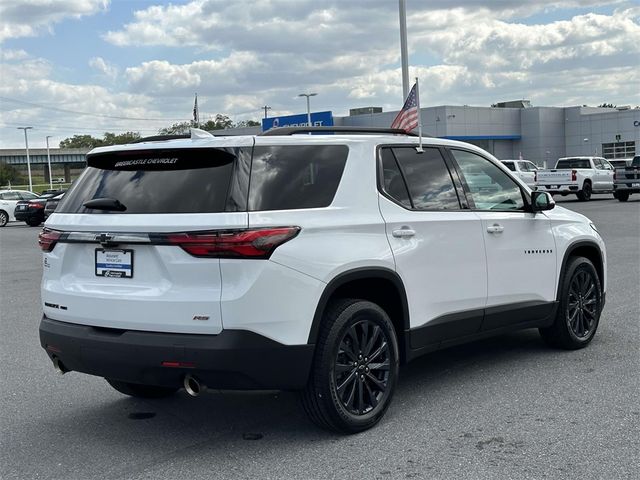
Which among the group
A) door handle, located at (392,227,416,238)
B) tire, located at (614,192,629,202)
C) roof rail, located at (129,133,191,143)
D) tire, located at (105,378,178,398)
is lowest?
tire, located at (614,192,629,202)

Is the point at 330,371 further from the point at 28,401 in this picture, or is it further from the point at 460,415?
the point at 28,401

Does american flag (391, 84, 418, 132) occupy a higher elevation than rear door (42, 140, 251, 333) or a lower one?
higher

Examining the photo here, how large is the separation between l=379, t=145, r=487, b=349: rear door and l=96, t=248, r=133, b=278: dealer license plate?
163 cm

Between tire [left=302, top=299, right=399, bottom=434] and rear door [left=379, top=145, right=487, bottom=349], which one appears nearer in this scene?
tire [left=302, top=299, right=399, bottom=434]

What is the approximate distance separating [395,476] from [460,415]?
1119 millimetres

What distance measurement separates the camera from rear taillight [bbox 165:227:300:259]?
416cm

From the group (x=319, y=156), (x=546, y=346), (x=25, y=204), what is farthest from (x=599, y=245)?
(x=25, y=204)

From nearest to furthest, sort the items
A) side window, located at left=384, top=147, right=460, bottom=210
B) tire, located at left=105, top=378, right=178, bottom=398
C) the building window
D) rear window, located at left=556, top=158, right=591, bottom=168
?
side window, located at left=384, top=147, right=460, bottom=210 → tire, located at left=105, top=378, right=178, bottom=398 → rear window, located at left=556, top=158, right=591, bottom=168 → the building window

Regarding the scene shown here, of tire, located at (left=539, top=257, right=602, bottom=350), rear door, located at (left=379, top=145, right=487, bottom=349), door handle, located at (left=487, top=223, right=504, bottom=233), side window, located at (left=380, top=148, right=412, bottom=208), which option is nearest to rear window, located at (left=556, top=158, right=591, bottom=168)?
tire, located at (left=539, top=257, right=602, bottom=350)

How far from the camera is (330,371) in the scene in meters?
4.50

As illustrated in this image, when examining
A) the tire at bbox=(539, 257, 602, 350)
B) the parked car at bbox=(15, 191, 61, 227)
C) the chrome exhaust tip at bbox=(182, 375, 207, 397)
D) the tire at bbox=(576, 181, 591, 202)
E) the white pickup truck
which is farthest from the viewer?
the tire at bbox=(576, 181, 591, 202)

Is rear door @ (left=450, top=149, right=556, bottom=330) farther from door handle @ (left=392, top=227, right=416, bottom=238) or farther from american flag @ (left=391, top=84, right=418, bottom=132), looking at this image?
american flag @ (left=391, top=84, right=418, bottom=132)

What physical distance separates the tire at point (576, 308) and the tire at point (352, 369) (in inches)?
88.6

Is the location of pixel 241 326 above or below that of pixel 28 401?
above
